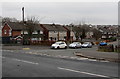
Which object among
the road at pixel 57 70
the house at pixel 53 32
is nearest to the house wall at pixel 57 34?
the house at pixel 53 32

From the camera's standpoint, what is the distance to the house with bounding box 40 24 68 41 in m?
80.3

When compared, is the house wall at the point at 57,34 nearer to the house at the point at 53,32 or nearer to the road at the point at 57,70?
the house at the point at 53,32

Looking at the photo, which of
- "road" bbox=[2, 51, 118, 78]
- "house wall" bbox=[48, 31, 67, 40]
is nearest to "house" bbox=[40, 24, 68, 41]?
"house wall" bbox=[48, 31, 67, 40]

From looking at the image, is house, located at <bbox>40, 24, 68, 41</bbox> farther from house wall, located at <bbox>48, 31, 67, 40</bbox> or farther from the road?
the road

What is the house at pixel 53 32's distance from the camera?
80.3m

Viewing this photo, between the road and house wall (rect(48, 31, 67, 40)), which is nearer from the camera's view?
the road

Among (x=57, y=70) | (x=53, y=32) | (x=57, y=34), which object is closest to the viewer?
(x=57, y=70)

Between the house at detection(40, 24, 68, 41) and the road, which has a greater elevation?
the house at detection(40, 24, 68, 41)

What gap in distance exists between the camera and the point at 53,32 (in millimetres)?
82125

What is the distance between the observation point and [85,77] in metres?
8.88

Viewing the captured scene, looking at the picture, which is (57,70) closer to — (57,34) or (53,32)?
(53,32)

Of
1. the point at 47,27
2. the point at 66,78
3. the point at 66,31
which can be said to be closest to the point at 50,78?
the point at 66,78

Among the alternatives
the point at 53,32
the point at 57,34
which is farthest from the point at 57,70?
the point at 57,34

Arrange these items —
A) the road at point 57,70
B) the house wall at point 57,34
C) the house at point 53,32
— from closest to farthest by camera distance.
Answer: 1. the road at point 57,70
2. the house at point 53,32
3. the house wall at point 57,34
